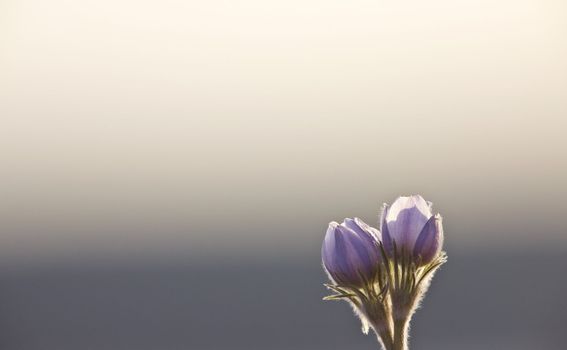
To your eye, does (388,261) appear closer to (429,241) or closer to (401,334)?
(429,241)

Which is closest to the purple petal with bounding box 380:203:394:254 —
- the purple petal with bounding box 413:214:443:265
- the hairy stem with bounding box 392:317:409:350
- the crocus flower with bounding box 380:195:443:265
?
the crocus flower with bounding box 380:195:443:265

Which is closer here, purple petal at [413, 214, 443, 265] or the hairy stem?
the hairy stem

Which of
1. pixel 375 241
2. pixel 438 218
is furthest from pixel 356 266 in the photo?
pixel 438 218

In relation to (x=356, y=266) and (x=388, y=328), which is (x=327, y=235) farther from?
(x=388, y=328)

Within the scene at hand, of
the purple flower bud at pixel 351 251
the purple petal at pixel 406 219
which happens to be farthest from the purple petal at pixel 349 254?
the purple petal at pixel 406 219

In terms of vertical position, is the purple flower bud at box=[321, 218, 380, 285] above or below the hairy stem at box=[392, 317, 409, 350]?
above

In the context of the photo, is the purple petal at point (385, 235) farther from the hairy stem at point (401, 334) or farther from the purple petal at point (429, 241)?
the hairy stem at point (401, 334)

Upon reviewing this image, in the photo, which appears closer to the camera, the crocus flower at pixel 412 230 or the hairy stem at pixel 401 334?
the hairy stem at pixel 401 334

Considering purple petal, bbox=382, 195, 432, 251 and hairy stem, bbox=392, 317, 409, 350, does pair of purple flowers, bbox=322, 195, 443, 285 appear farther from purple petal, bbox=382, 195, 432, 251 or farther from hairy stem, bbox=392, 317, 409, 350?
hairy stem, bbox=392, 317, 409, 350
